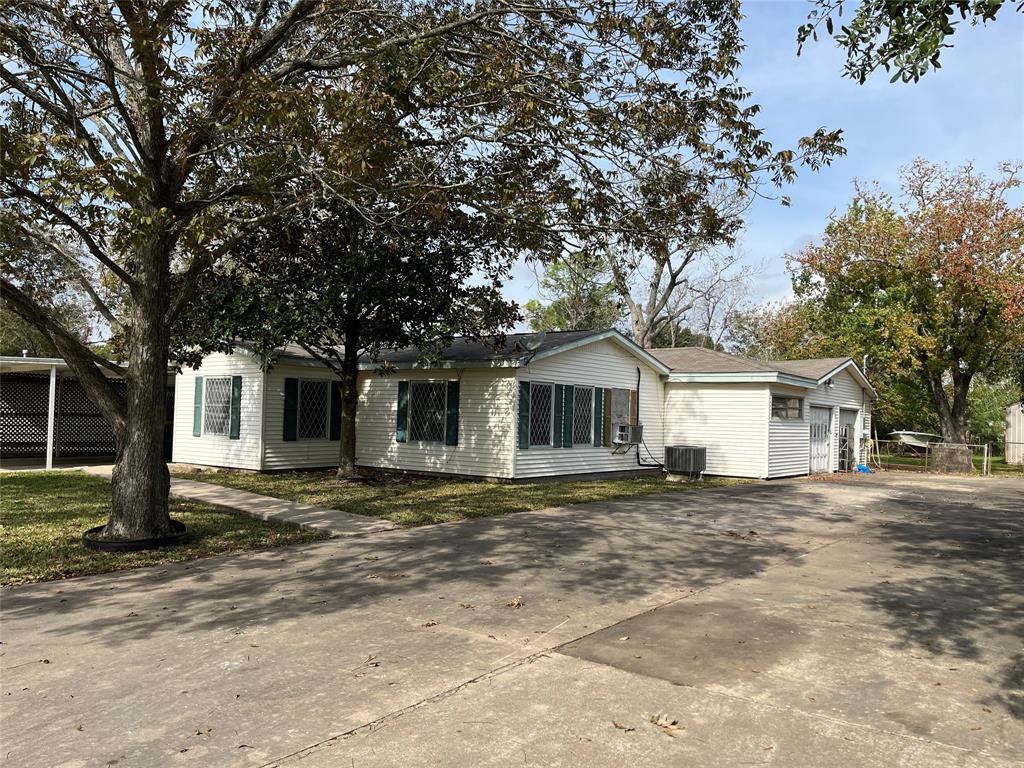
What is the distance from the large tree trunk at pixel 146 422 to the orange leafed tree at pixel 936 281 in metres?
24.2

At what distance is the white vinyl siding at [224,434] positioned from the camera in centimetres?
1720

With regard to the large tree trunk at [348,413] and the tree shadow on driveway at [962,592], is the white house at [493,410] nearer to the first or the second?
the large tree trunk at [348,413]

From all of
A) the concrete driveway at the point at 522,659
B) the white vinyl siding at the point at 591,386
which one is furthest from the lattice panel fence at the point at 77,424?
the concrete driveway at the point at 522,659

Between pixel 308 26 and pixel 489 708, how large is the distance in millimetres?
9009

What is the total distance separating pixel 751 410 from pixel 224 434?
13113 millimetres

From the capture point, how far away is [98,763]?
3.30 meters

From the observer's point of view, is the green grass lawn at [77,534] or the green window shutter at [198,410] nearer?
the green grass lawn at [77,534]

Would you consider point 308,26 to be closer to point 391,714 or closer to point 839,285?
point 391,714

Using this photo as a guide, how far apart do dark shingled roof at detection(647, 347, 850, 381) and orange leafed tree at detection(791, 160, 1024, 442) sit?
582cm

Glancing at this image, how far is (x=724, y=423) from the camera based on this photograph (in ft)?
64.4

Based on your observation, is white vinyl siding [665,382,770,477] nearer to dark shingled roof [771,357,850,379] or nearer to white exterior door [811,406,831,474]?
dark shingled roof [771,357,850,379]

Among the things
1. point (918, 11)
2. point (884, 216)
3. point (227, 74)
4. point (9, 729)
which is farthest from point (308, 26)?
point (884, 216)

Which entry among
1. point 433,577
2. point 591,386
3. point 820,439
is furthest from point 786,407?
point 433,577

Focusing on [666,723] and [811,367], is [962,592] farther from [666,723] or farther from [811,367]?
[811,367]
